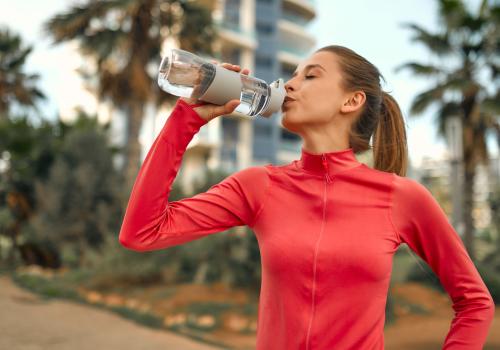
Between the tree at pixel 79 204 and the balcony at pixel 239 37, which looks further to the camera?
the balcony at pixel 239 37

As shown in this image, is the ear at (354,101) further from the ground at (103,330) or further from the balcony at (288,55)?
the balcony at (288,55)

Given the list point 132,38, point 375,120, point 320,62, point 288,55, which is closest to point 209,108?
point 320,62

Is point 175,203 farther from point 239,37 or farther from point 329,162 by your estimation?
point 239,37

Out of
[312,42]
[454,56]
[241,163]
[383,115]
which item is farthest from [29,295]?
[312,42]

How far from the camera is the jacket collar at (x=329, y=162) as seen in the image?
5.35 ft

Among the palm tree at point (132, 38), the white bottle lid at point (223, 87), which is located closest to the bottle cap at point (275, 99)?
the white bottle lid at point (223, 87)

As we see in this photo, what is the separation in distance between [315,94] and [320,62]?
4.4 inches

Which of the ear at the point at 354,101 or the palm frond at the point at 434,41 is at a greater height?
the palm frond at the point at 434,41

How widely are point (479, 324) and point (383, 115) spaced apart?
2.28ft

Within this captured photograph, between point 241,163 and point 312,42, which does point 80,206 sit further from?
point 312,42

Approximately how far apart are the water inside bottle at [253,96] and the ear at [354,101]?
0.23m

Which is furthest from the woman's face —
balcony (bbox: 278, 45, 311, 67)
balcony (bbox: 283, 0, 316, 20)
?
balcony (bbox: 283, 0, 316, 20)

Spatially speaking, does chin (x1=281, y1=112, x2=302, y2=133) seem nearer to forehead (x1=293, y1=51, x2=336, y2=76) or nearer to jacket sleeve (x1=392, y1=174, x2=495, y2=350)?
forehead (x1=293, y1=51, x2=336, y2=76)

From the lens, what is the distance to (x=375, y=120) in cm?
181
